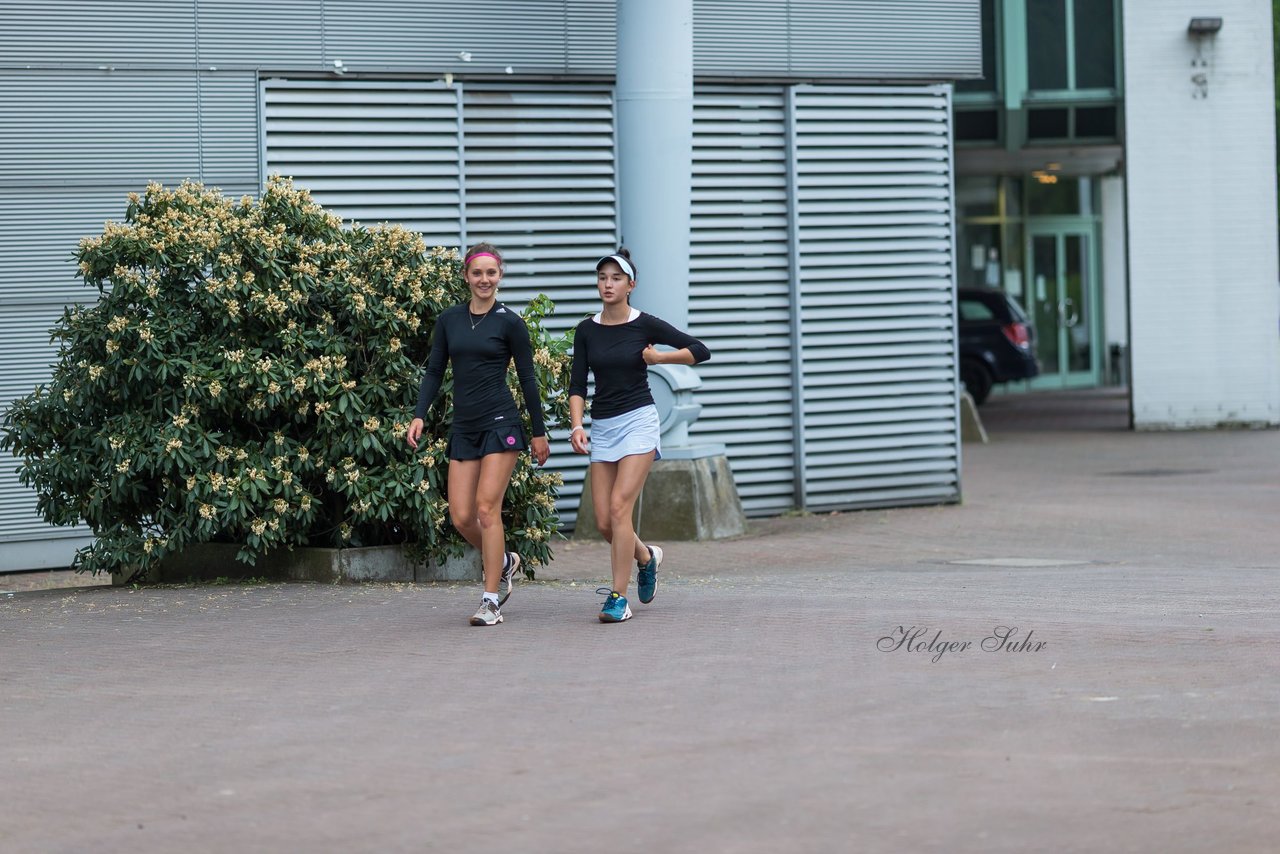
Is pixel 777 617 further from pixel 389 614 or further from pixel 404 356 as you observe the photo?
pixel 404 356

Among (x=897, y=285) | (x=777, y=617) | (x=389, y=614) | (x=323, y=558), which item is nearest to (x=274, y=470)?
(x=323, y=558)

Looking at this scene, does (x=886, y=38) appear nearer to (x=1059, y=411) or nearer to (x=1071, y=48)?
(x=1071, y=48)

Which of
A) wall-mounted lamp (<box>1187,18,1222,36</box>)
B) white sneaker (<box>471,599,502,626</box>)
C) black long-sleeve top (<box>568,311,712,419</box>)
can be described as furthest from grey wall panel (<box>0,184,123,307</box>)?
wall-mounted lamp (<box>1187,18,1222,36</box>)

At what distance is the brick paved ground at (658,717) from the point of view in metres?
5.14

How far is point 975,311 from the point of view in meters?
31.2

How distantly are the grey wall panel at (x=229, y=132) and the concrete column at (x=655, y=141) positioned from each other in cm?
264

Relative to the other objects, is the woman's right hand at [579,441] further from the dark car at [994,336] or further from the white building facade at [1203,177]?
the dark car at [994,336]

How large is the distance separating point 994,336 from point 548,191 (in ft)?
58.4

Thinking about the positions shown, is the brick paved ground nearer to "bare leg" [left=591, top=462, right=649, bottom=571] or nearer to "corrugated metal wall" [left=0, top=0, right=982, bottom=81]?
"bare leg" [left=591, top=462, right=649, bottom=571]

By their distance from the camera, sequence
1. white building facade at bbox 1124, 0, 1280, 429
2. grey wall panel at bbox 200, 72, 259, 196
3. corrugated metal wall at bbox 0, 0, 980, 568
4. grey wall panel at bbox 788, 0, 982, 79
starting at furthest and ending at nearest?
white building facade at bbox 1124, 0, 1280, 429 → grey wall panel at bbox 788, 0, 982, 79 → grey wall panel at bbox 200, 72, 259, 196 → corrugated metal wall at bbox 0, 0, 980, 568

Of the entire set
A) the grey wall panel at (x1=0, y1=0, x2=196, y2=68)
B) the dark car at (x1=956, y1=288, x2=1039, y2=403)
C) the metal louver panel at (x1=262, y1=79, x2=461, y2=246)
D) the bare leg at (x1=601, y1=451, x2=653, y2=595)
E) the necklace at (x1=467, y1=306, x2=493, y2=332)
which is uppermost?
the grey wall panel at (x1=0, y1=0, x2=196, y2=68)

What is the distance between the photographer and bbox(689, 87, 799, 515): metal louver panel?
49.5 ft

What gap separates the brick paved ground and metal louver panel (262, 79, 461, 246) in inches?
154

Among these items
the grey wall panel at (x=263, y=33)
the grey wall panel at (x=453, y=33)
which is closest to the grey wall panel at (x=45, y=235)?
the grey wall panel at (x=263, y=33)
